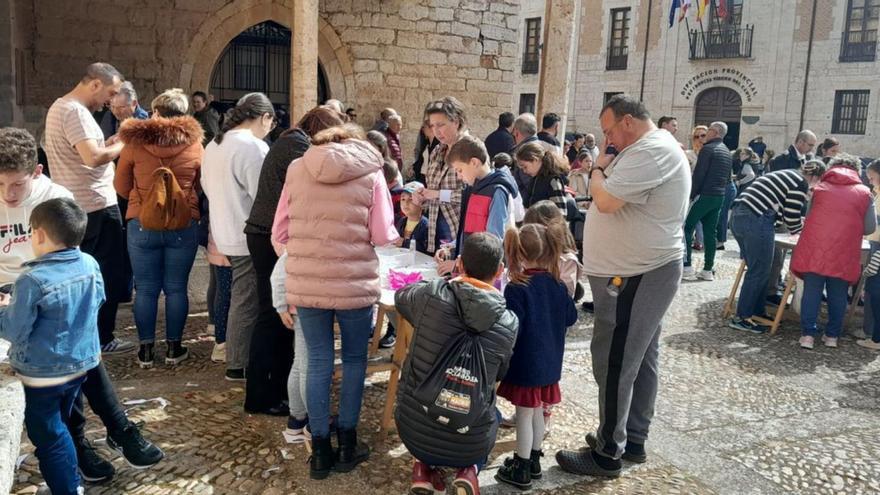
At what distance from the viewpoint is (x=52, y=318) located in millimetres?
2521

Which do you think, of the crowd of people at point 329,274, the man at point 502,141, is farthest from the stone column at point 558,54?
the crowd of people at point 329,274

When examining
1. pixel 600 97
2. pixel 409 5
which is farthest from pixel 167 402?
pixel 600 97

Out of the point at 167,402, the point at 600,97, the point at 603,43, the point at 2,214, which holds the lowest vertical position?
the point at 167,402

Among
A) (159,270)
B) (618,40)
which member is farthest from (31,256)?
(618,40)

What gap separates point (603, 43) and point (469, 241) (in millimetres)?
24349

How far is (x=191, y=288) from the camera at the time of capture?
566cm

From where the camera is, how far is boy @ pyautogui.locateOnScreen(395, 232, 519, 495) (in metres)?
2.63

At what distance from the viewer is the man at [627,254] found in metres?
3.06

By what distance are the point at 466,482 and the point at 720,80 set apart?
2278 cm

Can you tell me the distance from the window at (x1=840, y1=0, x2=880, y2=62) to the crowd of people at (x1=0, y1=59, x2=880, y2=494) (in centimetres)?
2046

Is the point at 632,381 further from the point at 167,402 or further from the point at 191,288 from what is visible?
the point at 191,288

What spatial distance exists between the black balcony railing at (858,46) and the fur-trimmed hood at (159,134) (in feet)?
70.6

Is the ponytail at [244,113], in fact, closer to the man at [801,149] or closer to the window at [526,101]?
the man at [801,149]

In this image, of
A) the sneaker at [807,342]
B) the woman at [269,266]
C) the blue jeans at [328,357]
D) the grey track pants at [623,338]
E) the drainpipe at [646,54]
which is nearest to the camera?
the blue jeans at [328,357]
